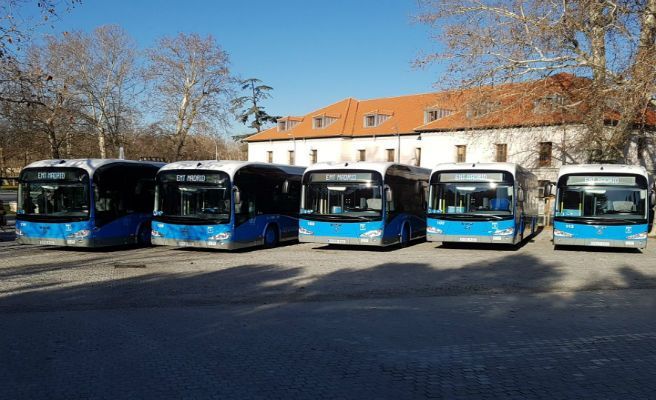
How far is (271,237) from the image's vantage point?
19.3 m

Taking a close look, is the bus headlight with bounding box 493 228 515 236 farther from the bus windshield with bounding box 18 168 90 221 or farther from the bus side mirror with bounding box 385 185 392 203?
the bus windshield with bounding box 18 168 90 221

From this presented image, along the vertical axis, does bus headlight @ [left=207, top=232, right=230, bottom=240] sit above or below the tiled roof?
below

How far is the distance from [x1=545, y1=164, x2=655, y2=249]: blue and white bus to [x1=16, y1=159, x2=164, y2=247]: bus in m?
13.7

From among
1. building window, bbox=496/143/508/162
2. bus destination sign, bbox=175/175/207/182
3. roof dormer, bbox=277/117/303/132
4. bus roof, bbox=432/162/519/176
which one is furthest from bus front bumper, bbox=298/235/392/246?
roof dormer, bbox=277/117/303/132

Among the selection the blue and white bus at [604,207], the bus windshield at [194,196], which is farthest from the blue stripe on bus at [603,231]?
the bus windshield at [194,196]

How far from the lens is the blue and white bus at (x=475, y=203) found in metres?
18.0

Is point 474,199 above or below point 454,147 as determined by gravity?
below

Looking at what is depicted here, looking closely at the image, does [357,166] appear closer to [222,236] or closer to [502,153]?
[222,236]

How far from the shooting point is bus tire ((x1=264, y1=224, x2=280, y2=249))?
1894 centimetres

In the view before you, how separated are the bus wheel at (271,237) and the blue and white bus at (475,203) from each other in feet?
16.8

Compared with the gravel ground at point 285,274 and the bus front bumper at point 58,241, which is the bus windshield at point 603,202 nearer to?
the gravel ground at point 285,274

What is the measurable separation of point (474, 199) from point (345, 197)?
4.10 metres

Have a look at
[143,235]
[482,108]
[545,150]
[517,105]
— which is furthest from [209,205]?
[545,150]

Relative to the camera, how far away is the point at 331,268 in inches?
558
